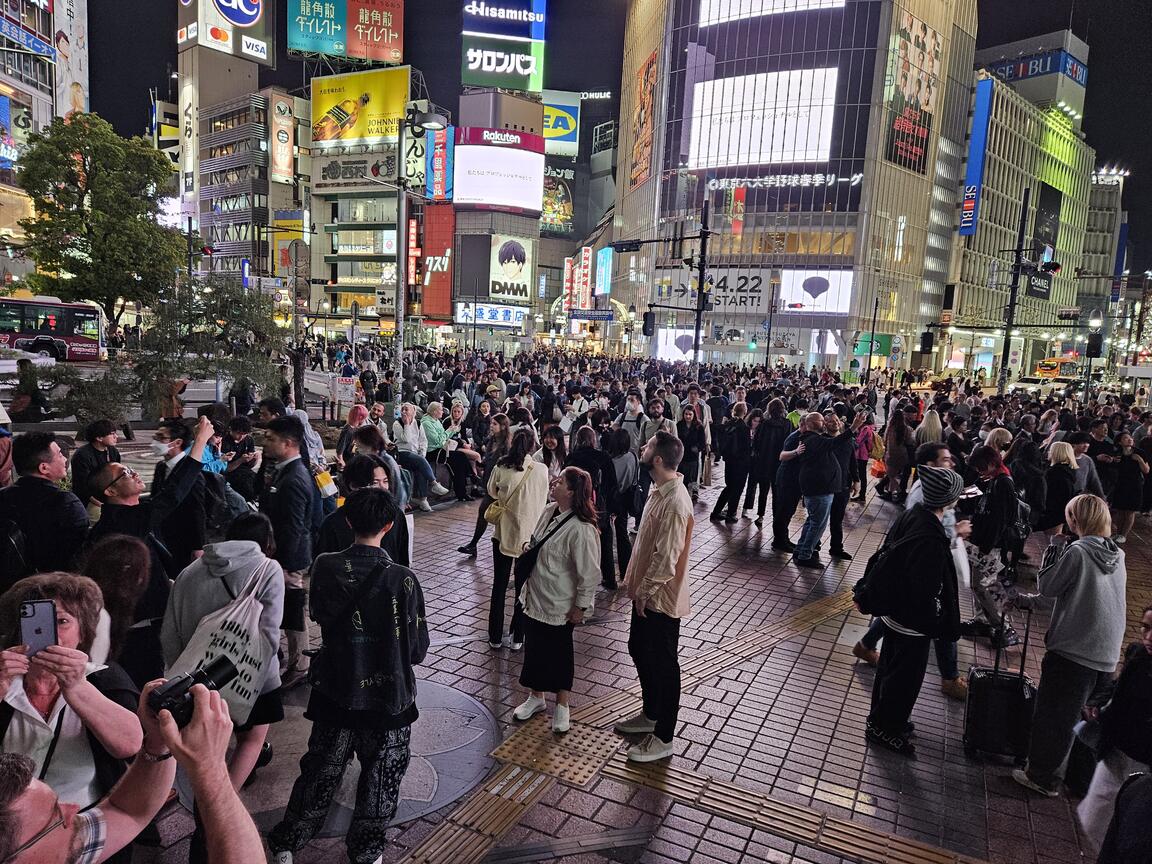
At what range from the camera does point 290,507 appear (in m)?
5.03

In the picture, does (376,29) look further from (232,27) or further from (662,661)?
(662,661)

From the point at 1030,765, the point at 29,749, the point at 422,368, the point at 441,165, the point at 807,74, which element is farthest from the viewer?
the point at 441,165

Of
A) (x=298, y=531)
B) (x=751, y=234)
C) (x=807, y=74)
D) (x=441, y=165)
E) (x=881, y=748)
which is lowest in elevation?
(x=881, y=748)

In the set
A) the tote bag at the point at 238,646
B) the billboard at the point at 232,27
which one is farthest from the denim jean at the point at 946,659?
the billboard at the point at 232,27

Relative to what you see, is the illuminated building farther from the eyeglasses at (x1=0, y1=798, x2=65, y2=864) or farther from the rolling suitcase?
the eyeglasses at (x1=0, y1=798, x2=65, y2=864)

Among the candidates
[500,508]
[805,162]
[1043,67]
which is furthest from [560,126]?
[500,508]

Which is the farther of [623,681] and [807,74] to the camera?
[807,74]

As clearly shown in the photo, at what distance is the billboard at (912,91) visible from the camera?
2280 inches

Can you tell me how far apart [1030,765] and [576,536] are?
332 centimetres

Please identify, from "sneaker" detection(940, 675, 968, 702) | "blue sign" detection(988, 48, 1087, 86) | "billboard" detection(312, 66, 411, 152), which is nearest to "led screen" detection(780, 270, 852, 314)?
"billboard" detection(312, 66, 411, 152)

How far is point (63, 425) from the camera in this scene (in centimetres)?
1689

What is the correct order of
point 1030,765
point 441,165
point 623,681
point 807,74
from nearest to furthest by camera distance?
point 1030,765 → point 623,681 → point 807,74 → point 441,165

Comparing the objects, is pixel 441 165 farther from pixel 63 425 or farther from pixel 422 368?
pixel 63 425

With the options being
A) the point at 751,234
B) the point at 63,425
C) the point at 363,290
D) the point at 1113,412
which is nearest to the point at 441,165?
the point at 363,290
